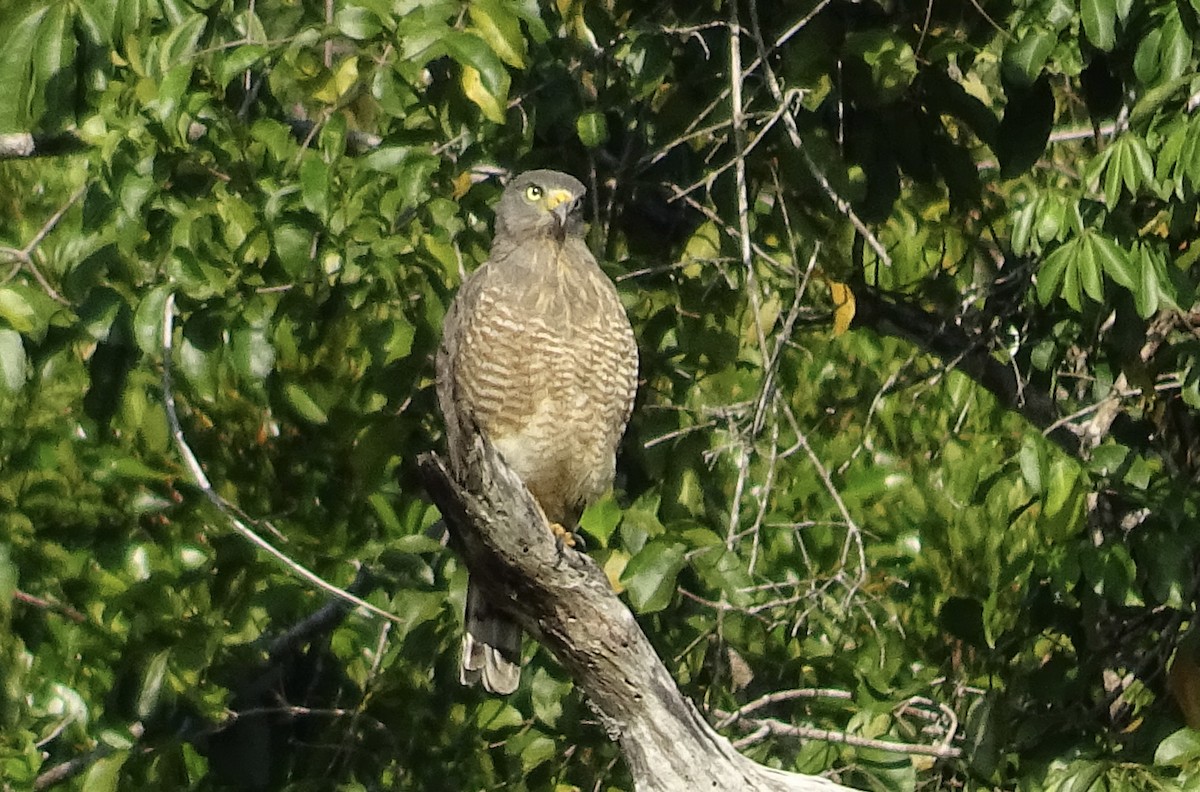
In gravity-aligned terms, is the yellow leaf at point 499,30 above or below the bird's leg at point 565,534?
above

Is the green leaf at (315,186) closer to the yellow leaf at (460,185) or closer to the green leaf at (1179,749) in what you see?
the yellow leaf at (460,185)

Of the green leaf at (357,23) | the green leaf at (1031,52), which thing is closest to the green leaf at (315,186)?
the green leaf at (357,23)

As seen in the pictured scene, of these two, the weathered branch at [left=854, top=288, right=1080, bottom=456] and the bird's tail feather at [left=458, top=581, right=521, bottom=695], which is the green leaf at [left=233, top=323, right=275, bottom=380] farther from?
the weathered branch at [left=854, top=288, right=1080, bottom=456]

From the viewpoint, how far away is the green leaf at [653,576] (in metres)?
2.76

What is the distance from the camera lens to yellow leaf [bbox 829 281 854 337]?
343 cm

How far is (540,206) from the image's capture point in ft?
11.6

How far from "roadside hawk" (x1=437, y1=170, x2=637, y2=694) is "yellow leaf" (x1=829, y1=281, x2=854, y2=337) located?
0.44 metres

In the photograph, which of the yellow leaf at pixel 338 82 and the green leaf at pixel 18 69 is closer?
the green leaf at pixel 18 69

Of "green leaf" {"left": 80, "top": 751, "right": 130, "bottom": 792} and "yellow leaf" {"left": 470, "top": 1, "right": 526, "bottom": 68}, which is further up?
"yellow leaf" {"left": 470, "top": 1, "right": 526, "bottom": 68}

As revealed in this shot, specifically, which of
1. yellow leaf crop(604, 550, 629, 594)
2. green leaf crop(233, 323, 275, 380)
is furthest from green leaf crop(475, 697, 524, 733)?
green leaf crop(233, 323, 275, 380)

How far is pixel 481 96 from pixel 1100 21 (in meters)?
0.98

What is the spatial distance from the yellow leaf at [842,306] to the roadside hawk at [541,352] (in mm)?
440

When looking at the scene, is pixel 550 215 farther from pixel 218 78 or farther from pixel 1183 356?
pixel 1183 356

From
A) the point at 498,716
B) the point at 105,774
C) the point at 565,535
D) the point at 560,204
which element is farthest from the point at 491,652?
the point at 560,204
